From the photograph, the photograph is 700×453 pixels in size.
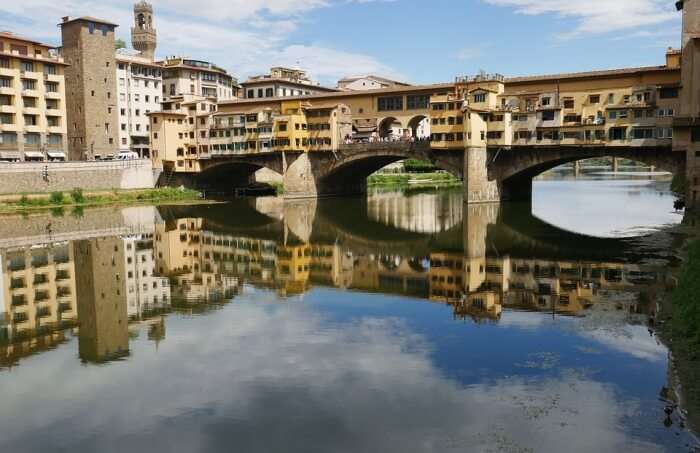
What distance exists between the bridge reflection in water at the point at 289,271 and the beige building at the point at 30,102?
1134 inches

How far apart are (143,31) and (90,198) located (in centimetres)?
4924

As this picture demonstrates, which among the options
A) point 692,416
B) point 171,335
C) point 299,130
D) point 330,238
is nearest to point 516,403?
point 692,416

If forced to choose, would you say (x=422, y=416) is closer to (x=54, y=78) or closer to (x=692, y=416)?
(x=692, y=416)

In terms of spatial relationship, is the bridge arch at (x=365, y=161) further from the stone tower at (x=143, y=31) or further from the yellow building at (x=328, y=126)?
the stone tower at (x=143, y=31)

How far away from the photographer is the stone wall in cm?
6241

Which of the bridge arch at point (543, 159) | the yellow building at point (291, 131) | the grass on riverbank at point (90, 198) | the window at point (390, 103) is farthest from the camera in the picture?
the yellow building at point (291, 131)

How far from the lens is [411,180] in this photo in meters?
102

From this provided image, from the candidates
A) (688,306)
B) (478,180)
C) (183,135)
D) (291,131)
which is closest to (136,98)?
(183,135)

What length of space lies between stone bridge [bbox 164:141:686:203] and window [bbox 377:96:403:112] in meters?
5.41

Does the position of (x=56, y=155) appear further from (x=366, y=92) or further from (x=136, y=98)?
(x=366, y=92)

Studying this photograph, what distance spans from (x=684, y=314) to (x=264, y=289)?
51.8 ft

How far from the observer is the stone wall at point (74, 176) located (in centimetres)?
6241

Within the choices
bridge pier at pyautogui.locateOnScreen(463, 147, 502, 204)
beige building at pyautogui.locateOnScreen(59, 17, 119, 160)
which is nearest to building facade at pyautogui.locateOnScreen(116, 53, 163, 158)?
beige building at pyautogui.locateOnScreen(59, 17, 119, 160)

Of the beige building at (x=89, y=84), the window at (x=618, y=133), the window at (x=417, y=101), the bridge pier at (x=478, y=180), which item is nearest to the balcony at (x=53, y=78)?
the beige building at (x=89, y=84)
